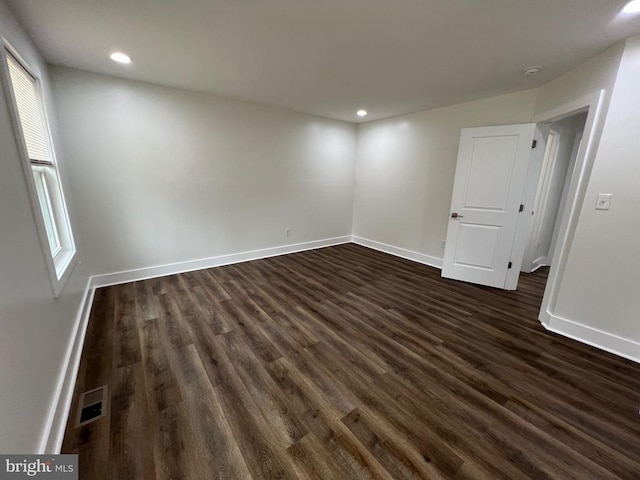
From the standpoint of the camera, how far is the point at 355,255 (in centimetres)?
466

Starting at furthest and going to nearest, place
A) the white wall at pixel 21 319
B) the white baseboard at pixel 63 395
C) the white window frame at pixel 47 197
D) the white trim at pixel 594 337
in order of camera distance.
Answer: the white trim at pixel 594 337
the white window frame at pixel 47 197
the white baseboard at pixel 63 395
the white wall at pixel 21 319

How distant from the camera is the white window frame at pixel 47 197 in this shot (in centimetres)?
145

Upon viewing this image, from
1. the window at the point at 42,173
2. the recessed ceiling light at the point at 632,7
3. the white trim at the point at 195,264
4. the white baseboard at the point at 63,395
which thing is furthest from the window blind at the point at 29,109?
the recessed ceiling light at the point at 632,7

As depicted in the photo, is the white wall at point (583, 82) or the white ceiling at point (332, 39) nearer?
the white ceiling at point (332, 39)

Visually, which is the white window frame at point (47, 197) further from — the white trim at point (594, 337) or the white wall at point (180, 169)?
the white trim at point (594, 337)

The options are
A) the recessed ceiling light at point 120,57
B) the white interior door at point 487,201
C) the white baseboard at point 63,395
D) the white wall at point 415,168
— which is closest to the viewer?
the white baseboard at point 63,395

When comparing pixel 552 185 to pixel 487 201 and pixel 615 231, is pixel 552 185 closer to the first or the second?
pixel 487 201

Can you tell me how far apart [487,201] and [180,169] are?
13.2ft

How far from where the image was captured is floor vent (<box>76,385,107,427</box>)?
1.46 meters

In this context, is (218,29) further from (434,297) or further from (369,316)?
(434,297)

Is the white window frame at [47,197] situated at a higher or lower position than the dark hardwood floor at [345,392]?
higher

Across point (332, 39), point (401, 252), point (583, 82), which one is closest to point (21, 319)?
point (332, 39)

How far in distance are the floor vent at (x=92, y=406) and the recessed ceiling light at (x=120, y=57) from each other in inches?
108

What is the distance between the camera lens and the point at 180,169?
339 centimetres
